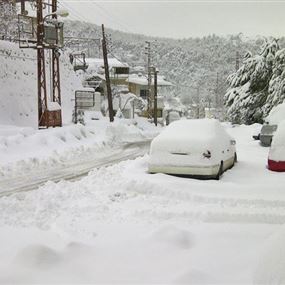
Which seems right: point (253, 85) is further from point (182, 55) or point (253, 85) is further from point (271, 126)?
point (182, 55)

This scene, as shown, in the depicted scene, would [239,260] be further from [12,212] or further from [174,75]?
[174,75]

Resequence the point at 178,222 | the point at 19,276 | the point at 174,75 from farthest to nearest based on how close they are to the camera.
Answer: the point at 174,75
the point at 178,222
the point at 19,276

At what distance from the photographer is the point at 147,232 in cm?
665

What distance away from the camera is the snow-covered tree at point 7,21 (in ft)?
112

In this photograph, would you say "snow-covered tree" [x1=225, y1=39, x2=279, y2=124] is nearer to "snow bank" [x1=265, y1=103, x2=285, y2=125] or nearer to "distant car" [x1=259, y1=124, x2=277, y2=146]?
"snow bank" [x1=265, y1=103, x2=285, y2=125]

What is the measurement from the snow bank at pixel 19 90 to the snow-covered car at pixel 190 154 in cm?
1650

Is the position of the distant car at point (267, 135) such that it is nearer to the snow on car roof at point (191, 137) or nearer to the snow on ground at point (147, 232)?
the snow on car roof at point (191, 137)

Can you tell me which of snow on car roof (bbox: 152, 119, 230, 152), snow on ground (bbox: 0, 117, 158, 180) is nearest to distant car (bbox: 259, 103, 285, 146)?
snow on ground (bbox: 0, 117, 158, 180)

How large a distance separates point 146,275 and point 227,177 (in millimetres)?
6348

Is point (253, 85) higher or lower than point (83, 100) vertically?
higher

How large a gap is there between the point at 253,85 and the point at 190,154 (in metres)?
23.8

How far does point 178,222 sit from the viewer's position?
7223mm

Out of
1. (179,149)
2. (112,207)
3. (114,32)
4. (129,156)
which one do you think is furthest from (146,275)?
(114,32)

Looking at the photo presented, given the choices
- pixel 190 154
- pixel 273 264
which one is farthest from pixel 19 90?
pixel 273 264
